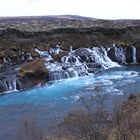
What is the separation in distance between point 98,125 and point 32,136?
2110 mm

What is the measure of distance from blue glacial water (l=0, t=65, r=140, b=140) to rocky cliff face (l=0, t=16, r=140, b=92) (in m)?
1.47

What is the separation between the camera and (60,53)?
3756 centimetres

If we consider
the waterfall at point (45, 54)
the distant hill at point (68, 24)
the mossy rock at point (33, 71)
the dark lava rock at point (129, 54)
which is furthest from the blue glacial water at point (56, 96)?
the distant hill at point (68, 24)

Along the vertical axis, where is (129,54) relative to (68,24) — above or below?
above

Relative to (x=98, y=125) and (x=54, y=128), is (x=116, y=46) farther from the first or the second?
(x=98, y=125)

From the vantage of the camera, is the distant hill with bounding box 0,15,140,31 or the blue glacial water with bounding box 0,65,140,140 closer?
the blue glacial water with bounding box 0,65,140,140

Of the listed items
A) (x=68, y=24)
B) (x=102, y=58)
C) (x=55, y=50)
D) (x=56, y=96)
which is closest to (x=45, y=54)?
(x=55, y=50)

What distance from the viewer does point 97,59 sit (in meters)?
38.1

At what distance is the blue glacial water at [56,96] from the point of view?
1989cm

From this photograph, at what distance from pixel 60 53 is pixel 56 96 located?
1298cm

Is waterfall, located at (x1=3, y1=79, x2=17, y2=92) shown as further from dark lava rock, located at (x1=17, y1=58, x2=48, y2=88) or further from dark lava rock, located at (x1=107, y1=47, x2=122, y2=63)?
dark lava rock, located at (x1=107, y1=47, x2=122, y2=63)

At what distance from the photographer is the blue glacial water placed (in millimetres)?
19891

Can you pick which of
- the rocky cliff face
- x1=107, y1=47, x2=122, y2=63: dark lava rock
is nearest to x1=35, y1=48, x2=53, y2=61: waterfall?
the rocky cliff face

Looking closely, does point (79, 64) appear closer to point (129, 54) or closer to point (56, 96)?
point (129, 54)
